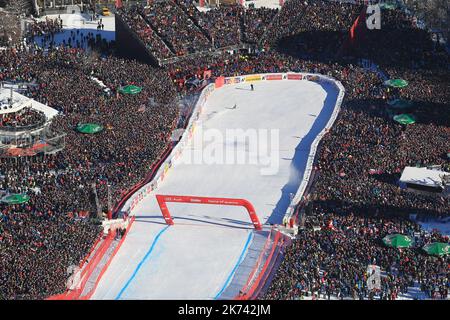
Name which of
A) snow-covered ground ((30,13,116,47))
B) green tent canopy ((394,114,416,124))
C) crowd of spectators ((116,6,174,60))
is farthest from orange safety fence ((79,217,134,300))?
snow-covered ground ((30,13,116,47))

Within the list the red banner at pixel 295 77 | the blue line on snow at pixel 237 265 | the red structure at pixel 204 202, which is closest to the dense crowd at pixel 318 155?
the red banner at pixel 295 77

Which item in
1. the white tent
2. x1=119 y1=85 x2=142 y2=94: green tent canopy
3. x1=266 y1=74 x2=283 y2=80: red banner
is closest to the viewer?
the white tent

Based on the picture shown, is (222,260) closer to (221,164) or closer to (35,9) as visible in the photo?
(221,164)

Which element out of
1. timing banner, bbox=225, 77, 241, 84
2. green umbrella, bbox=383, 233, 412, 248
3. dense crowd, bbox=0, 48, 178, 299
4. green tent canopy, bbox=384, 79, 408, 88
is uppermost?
green tent canopy, bbox=384, 79, 408, 88

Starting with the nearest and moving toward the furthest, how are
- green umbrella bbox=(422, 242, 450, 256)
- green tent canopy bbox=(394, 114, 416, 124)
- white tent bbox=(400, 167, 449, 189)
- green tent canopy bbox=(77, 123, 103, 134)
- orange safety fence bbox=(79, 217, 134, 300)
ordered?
orange safety fence bbox=(79, 217, 134, 300)
green umbrella bbox=(422, 242, 450, 256)
white tent bbox=(400, 167, 449, 189)
green tent canopy bbox=(77, 123, 103, 134)
green tent canopy bbox=(394, 114, 416, 124)

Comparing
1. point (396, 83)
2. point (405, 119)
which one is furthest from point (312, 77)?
point (405, 119)

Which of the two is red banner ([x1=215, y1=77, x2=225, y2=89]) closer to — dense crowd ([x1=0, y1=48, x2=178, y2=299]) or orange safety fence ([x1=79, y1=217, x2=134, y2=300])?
dense crowd ([x1=0, y1=48, x2=178, y2=299])

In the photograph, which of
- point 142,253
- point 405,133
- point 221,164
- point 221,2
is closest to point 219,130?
point 221,164
